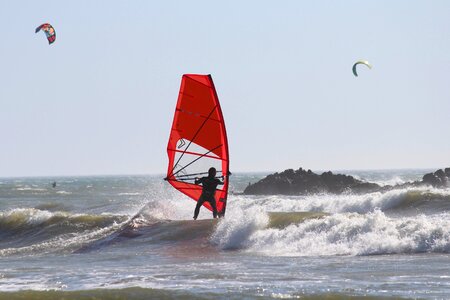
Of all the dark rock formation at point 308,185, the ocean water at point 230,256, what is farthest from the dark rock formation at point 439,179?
the ocean water at point 230,256

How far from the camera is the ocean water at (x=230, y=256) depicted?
935cm

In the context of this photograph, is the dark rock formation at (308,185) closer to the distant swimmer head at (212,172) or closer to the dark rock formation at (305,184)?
the dark rock formation at (305,184)

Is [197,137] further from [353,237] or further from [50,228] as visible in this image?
[353,237]

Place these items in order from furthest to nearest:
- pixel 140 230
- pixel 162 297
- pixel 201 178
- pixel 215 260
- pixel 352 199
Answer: pixel 352 199 < pixel 140 230 < pixel 201 178 < pixel 215 260 < pixel 162 297

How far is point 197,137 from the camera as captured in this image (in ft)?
56.1

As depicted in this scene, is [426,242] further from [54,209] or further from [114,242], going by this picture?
[54,209]

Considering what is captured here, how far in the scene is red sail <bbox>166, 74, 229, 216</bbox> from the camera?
55.5 ft

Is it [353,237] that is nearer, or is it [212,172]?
[353,237]

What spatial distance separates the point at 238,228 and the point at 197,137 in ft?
9.76

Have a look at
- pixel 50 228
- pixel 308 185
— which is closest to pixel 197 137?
pixel 50 228

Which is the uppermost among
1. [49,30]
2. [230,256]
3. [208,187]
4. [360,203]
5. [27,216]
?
[49,30]

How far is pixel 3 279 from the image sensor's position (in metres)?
10.6

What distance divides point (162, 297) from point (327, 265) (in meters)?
3.05

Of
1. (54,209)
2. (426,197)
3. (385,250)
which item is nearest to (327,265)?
(385,250)
